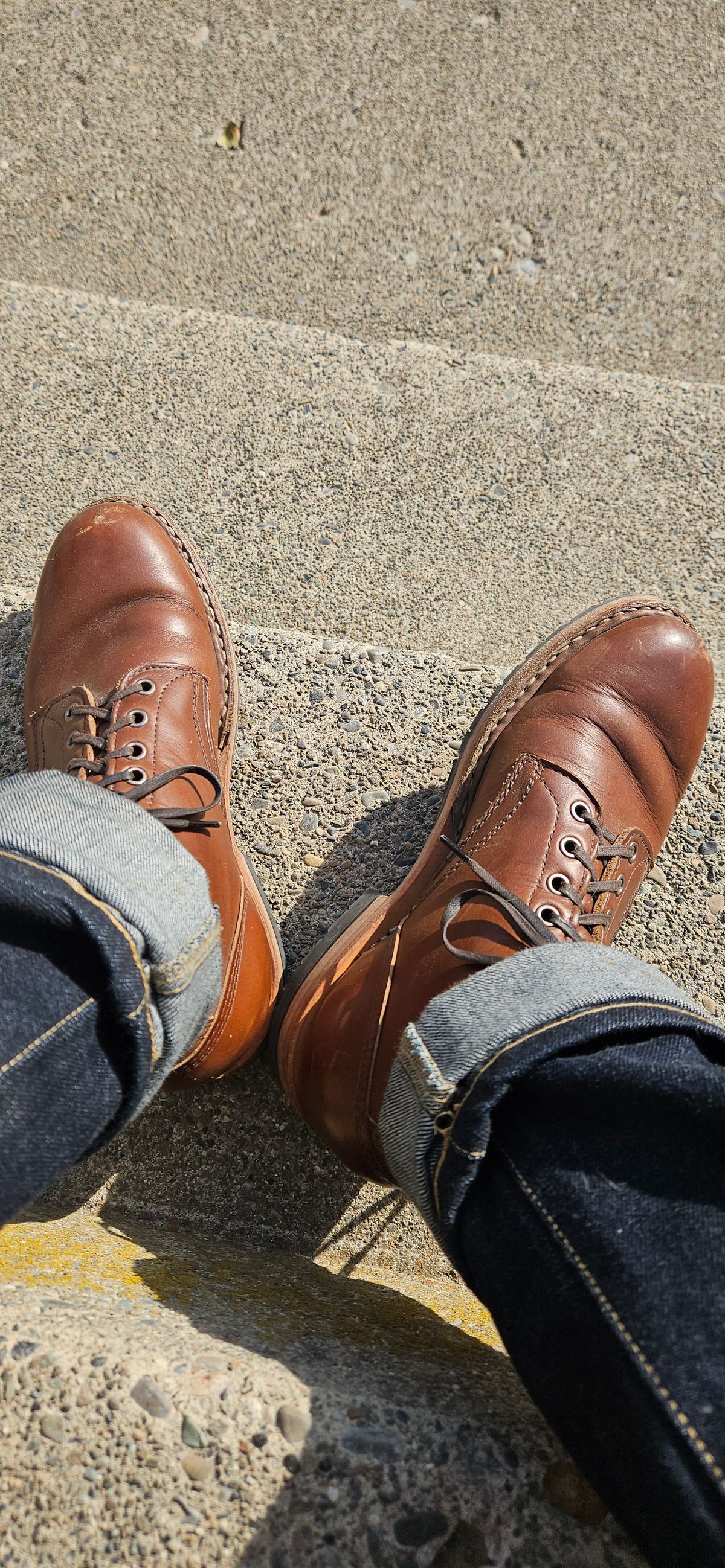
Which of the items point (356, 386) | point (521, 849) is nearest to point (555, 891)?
point (521, 849)

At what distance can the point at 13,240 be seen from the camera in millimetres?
2348

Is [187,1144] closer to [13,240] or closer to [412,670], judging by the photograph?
[412,670]

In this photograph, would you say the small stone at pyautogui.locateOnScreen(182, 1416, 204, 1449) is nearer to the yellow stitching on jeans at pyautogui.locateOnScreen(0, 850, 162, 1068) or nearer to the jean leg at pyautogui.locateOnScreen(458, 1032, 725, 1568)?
the jean leg at pyautogui.locateOnScreen(458, 1032, 725, 1568)

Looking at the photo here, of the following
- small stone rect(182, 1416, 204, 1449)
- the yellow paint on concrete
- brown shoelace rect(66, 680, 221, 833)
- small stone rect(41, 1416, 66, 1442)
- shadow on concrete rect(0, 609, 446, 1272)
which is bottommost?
shadow on concrete rect(0, 609, 446, 1272)

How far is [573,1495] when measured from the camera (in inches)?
38.8

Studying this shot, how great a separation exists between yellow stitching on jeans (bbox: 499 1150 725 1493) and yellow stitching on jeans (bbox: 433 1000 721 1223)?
0.06m

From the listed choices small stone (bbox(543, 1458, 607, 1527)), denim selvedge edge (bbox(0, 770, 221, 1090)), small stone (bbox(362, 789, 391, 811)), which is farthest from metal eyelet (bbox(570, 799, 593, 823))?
small stone (bbox(543, 1458, 607, 1527))

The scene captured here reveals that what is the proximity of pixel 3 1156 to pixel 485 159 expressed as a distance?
2.49m

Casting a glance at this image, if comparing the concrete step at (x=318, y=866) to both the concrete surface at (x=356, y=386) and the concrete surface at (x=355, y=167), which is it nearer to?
the concrete surface at (x=356, y=386)

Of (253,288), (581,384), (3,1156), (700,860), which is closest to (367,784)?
(700,860)

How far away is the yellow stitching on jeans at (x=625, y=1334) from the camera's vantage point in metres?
0.86

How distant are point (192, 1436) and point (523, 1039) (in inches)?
21.4

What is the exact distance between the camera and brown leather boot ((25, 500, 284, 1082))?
157 cm

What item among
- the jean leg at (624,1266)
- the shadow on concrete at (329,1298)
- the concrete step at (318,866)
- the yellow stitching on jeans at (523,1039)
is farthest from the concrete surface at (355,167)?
the jean leg at (624,1266)
